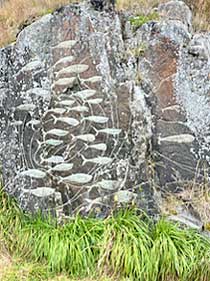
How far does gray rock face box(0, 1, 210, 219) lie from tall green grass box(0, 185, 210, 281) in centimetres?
18

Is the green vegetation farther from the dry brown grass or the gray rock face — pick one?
the dry brown grass

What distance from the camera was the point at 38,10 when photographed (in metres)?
5.95

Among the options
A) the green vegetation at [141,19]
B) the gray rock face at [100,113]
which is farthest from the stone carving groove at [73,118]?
the green vegetation at [141,19]

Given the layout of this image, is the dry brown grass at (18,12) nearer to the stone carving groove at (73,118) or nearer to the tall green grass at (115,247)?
the stone carving groove at (73,118)

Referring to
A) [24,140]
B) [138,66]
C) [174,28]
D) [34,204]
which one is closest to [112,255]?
[34,204]

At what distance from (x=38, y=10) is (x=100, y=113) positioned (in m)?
1.94

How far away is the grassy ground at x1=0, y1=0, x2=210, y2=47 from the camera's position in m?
5.47

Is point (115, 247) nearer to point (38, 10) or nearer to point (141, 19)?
point (141, 19)

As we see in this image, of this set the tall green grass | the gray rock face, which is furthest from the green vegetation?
the tall green grass

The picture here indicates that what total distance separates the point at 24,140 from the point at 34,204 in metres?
0.56

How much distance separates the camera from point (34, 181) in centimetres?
464

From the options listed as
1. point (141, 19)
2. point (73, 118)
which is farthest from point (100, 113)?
point (141, 19)

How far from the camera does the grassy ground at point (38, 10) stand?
547 cm

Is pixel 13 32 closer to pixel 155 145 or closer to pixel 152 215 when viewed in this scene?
pixel 155 145
